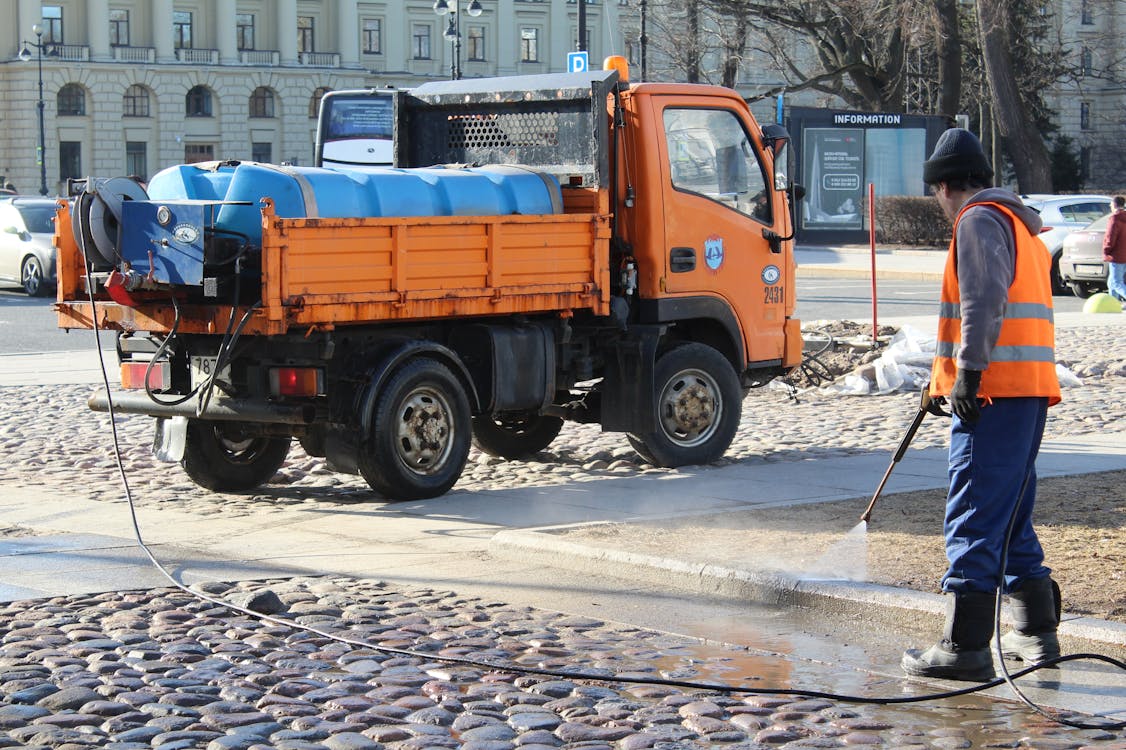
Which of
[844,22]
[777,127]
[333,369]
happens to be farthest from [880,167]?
[333,369]

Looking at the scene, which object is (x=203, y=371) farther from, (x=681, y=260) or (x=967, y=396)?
(x=967, y=396)

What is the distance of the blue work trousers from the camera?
19.7 ft

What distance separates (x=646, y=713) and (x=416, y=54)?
322 feet

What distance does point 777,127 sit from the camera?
11.6m

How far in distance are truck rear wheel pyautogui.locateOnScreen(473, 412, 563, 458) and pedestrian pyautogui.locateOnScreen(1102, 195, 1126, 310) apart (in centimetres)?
1501

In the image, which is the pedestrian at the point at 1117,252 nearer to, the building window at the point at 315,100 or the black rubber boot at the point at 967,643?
the black rubber boot at the point at 967,643

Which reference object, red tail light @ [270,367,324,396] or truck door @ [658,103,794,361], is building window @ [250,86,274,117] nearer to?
truck door @ [658,103,794,361]

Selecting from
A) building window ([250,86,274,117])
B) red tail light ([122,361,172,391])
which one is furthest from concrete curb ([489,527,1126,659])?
building window ([250,86,274,117])

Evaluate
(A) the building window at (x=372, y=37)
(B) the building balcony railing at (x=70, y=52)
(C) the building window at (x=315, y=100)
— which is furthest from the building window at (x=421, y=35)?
(B) the building balcony railing at (x=70, y=52)

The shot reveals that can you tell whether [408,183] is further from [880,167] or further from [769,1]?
[769,1]

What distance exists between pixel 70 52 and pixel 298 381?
86076 mm

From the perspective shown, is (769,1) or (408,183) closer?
(408,183)

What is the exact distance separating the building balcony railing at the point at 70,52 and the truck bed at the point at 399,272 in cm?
8449

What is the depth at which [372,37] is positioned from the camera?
99.9 m
